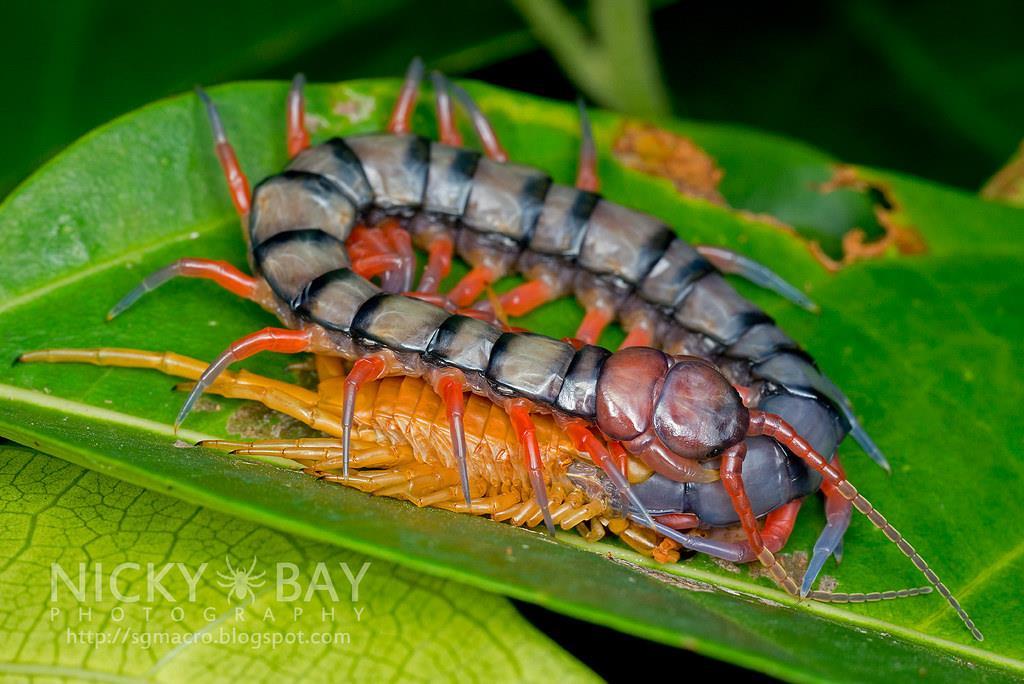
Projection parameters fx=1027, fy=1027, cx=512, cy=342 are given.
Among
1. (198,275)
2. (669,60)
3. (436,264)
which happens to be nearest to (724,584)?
(436,264)

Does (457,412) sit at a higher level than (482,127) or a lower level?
lower

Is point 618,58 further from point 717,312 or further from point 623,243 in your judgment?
point 717,312

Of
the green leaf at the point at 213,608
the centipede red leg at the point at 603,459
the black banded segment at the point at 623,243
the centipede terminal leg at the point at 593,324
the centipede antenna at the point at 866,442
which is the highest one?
the black banded segment at the point at 623,243

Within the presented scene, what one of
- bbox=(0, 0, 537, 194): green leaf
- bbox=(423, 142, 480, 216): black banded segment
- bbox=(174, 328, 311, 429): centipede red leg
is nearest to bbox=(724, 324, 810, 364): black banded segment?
bbox=(423, 142, 480, 216): black banded segment

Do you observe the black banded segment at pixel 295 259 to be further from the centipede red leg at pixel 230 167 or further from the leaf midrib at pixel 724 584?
the leaf midrib at pixel 724 584

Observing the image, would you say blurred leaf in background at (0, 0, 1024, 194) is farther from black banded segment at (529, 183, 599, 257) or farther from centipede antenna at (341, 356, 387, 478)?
centipede antenna at (341, 356, 387, 478)

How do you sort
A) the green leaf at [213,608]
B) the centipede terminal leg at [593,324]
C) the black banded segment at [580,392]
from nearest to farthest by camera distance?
the green leaf at [213,608]
the black banded segment at [580,392]
the centipede terminal leg at [593,324]

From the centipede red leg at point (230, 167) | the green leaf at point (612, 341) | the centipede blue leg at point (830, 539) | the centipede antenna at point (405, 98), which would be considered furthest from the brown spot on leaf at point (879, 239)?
the centipede red leg at point (230, 167)
